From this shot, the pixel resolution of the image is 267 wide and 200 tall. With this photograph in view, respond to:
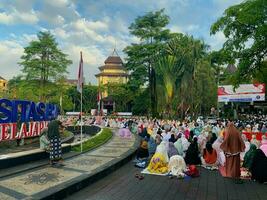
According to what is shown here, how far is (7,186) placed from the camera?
24.0 ft

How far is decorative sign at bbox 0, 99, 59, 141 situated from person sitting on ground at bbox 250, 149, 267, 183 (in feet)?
26.9

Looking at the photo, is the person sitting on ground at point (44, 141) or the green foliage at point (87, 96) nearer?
the person sitting on ground at point (44, 141)

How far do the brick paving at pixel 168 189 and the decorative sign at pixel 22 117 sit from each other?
4.57 meters

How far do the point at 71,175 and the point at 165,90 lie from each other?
23695 millimetres

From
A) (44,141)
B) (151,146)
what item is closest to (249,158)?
(151,146)

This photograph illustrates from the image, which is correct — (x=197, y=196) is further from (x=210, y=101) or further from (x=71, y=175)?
(x=210, y=101)

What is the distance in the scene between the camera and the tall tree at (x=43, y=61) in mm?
42938

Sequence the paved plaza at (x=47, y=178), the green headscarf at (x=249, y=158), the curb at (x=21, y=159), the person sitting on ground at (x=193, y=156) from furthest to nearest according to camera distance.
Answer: the person sitting on ground at (x=193, y=156)
the green headscarf at (x=249, y=158)
the curb at (x=21, y=159)
the paved plaza at (x=47, y=178)

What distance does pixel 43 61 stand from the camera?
42969 millimetres

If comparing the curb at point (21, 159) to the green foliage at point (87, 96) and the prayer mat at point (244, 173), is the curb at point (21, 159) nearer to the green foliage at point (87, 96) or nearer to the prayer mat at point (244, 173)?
the prayer mat at point (244, 173)

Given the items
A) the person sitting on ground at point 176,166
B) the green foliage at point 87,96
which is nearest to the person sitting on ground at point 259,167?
the person sitting on ground at point 176,166

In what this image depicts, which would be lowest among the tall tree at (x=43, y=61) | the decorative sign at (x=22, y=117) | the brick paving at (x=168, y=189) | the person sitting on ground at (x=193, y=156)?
the brick paving at (x=168, y=189)

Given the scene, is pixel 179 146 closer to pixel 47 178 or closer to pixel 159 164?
pixel 159 164

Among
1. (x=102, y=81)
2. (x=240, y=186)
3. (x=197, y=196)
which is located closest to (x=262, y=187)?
(x=240, y=186)
